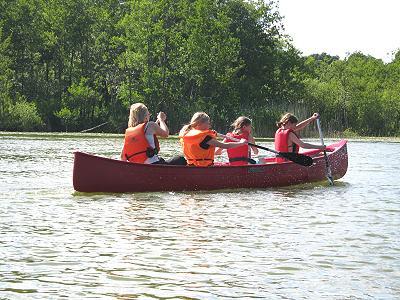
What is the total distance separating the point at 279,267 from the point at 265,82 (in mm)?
54346

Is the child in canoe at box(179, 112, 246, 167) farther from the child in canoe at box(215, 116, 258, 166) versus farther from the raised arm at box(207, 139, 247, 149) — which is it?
the child in canoe at box(215, 116, 258, 166)

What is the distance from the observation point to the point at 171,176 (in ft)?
43.6

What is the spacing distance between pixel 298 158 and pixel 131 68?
39.9 m

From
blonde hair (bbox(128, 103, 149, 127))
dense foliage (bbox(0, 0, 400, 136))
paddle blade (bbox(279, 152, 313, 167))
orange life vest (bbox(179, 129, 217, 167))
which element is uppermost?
dense foliage (bbox(0, 0, 400, 136))

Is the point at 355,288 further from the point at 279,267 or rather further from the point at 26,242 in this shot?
the point at 26,242

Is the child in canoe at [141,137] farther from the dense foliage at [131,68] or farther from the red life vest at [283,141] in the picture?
the dense foliage at [131,68]

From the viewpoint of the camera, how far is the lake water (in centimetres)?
635

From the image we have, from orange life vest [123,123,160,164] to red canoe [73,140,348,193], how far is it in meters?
0.39

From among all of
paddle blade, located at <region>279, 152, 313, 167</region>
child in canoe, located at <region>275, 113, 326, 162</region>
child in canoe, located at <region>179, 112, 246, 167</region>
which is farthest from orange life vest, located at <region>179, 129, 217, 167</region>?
child in canoe, located at <region>275, 113, 326, 162</region>

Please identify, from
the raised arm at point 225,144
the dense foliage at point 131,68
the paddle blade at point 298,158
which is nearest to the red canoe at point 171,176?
the paddle blade at point 298,158

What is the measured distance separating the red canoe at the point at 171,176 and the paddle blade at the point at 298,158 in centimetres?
9

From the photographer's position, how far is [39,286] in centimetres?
630

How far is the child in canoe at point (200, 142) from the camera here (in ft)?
45.1

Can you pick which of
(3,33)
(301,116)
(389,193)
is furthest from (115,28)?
(389,193)
